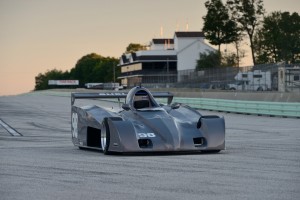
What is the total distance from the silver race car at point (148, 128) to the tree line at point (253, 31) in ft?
301

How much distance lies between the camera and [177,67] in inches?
7062

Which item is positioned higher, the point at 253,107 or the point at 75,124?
the point at 75,124

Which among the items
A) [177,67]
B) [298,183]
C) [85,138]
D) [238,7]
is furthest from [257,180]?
[177,67]

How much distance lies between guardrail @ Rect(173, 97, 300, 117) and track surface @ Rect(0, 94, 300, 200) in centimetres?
1838

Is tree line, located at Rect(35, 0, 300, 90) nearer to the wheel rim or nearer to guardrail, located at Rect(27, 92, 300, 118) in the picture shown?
guardrail, located at Rect(27, 92, 300, 118)

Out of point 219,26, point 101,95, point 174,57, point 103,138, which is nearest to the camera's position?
point 103,138

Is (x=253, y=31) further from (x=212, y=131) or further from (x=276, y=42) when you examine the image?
(x=212, y=131)

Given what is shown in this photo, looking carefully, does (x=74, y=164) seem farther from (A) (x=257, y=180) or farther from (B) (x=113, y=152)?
(A) (x=257, y=180)

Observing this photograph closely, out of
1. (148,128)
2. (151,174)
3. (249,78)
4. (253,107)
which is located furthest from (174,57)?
(151,174)

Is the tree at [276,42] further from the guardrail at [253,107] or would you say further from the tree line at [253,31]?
the guardrail at [253,107]

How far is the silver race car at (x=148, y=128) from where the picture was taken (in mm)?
15859

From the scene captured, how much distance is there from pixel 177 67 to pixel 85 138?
6369 inches

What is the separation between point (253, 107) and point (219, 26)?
2759 inches

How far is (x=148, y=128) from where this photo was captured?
1614cm
